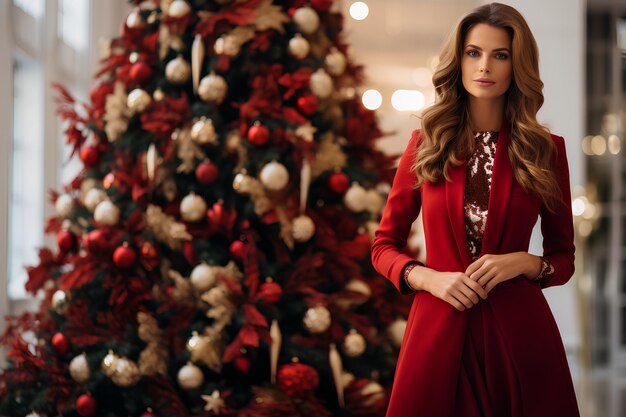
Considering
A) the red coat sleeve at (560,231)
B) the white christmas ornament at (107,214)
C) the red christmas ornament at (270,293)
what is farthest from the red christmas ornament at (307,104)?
the red coat sleeve at (560,231)

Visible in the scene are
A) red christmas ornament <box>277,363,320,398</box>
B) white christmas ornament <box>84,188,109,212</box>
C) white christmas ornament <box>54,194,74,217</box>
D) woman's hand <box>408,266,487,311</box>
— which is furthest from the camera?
white christmas ornament <box>54,194,74,217</box>

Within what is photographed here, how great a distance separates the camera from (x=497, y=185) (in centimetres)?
140

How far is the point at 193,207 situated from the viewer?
8.95 feet

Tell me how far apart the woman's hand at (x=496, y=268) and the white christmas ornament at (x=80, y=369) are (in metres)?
1.77

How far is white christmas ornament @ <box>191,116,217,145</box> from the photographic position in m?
2.73

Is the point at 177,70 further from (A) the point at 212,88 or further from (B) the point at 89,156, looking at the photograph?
(B) the point at 89,156

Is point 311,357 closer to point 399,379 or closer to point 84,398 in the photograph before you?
point 84,398

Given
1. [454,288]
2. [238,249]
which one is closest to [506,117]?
[454,288]

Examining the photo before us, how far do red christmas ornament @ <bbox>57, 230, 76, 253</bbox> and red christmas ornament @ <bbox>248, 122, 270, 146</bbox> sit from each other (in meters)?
0.82

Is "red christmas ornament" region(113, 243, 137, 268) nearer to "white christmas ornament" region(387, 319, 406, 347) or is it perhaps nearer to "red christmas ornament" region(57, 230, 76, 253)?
"red christmas ornament" region(57, 230, 76, 253)

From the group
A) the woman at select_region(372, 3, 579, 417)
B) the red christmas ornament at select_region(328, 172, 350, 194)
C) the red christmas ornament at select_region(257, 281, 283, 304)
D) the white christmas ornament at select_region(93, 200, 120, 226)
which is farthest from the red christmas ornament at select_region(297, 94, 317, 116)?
the woman at select_region(372, 3, 579, 417)

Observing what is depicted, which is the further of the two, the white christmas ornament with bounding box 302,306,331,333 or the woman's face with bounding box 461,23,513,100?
the white christmas ornament with bounding box 302,306,331,333

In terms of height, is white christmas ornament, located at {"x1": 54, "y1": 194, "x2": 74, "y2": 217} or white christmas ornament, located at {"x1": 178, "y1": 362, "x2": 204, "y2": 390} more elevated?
white christmas ornament, located at {"x1": 54, "y1": 194, "x2": 74, "y2": 217}

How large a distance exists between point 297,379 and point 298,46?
122cm
